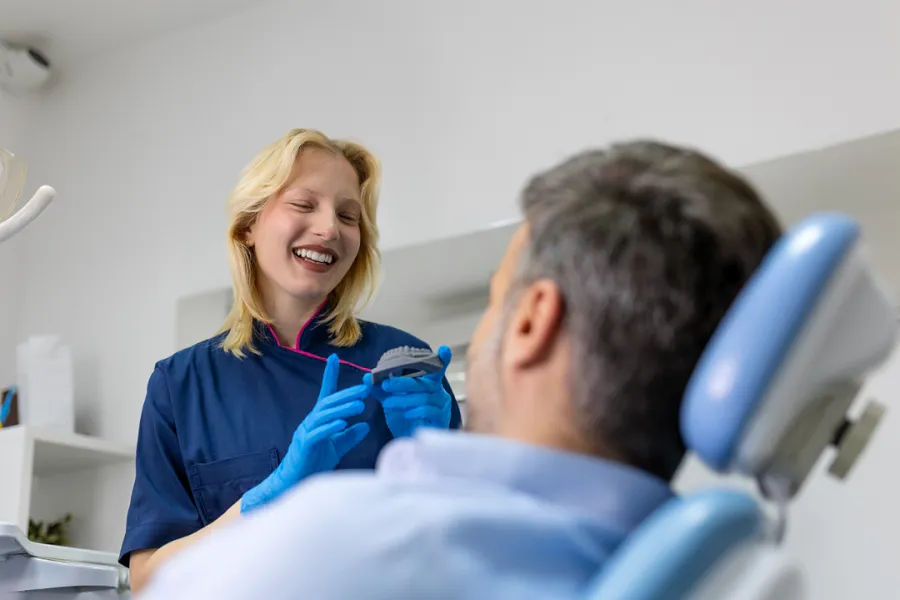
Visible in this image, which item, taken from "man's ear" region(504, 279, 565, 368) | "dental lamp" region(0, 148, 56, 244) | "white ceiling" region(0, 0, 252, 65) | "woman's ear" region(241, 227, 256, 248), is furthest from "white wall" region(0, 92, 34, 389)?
"man's ear" region(504, 279, 565, 368)

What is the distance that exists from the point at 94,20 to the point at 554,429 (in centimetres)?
275

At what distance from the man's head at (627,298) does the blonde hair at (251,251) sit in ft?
2.95

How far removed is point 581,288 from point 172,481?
3.17 feet

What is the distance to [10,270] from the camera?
292 cm

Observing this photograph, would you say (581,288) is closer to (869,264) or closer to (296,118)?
(869,264)

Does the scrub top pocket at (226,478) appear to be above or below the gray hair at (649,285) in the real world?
below

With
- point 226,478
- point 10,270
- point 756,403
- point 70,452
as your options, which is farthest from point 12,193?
point 10,270

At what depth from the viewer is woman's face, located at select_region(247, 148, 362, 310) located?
1.54m

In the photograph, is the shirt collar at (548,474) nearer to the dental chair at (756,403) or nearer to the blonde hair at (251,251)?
the dental chair at (756,403)

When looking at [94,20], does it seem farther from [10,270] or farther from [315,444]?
[315,444]

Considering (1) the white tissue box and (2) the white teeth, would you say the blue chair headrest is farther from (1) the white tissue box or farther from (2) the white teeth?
(1) the white tissue box

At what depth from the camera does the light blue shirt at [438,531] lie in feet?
1.69

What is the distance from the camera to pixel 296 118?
2672mm

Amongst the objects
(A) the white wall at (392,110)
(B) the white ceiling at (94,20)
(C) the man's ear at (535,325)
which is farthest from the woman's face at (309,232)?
(B) the white ceiling at (94,20)
